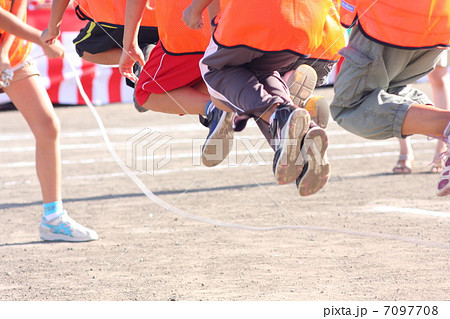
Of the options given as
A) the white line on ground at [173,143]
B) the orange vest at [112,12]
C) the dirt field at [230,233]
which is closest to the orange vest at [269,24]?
the dirt field at [230,233]

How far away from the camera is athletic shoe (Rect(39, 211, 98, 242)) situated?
19.0 feet

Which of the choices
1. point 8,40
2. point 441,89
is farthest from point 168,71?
point 441,89

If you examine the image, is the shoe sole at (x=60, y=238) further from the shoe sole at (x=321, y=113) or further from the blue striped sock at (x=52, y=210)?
the shoe sole at (x=321, y=113)

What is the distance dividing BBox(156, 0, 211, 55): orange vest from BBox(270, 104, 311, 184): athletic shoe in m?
1.12

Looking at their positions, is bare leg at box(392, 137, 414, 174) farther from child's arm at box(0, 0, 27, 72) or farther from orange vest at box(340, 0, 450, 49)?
child's arm at box(0, 0, 27, 72)

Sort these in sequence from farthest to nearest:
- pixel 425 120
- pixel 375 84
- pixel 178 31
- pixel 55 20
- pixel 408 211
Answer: pixel 408 211 → pixel 55 20 → pixel 178 31 → pixel 375 84 → pixel 425 120

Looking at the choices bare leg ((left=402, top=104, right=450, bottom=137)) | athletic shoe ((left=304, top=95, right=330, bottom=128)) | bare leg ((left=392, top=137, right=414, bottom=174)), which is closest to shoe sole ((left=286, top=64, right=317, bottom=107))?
athletic shoe ((left=304, top=95, right=330, bottom=128))

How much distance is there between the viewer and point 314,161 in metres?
4.02

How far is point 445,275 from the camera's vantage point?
4520 mm

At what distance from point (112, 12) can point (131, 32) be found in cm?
53

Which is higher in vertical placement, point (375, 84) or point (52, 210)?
point (375, 84)

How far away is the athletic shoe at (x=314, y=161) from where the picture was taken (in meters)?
3.99

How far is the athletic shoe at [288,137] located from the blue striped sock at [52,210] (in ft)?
7.69

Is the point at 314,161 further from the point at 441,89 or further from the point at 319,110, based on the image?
the point at 441,89
